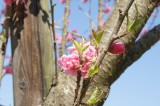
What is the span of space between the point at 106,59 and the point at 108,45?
0.34m

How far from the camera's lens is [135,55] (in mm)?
1232

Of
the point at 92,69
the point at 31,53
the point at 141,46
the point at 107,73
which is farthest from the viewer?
the point at 31,53

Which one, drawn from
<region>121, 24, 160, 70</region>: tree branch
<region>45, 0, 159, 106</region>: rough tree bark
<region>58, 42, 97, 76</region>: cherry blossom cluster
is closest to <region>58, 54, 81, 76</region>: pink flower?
<region>58, 42, 97, 76</region>: cherry blossom cluster

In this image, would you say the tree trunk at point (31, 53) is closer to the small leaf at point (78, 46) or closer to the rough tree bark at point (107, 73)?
the rough tree bark at point (107, 73)

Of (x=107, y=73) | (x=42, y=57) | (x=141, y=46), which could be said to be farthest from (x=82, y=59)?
(x=42, y=57)

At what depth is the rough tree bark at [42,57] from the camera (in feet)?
3.45

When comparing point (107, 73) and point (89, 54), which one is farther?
point (107, 73)

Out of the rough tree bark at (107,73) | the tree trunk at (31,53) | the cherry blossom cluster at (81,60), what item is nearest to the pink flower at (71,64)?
the cherry blossom cluster at (81,60)

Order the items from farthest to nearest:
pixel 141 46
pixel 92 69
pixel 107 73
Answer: pixel 141 46, pixel 107 73, pixel 92 69

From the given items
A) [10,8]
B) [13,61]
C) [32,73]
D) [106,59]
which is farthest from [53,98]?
[10,8]

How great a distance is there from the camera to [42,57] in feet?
4.78

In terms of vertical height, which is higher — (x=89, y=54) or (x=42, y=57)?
(x=89, y=54)

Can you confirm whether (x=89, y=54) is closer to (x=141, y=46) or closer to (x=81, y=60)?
(x=81, y=60)

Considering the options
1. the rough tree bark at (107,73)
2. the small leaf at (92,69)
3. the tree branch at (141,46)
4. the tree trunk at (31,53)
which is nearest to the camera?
the small leaf at (92,69)
